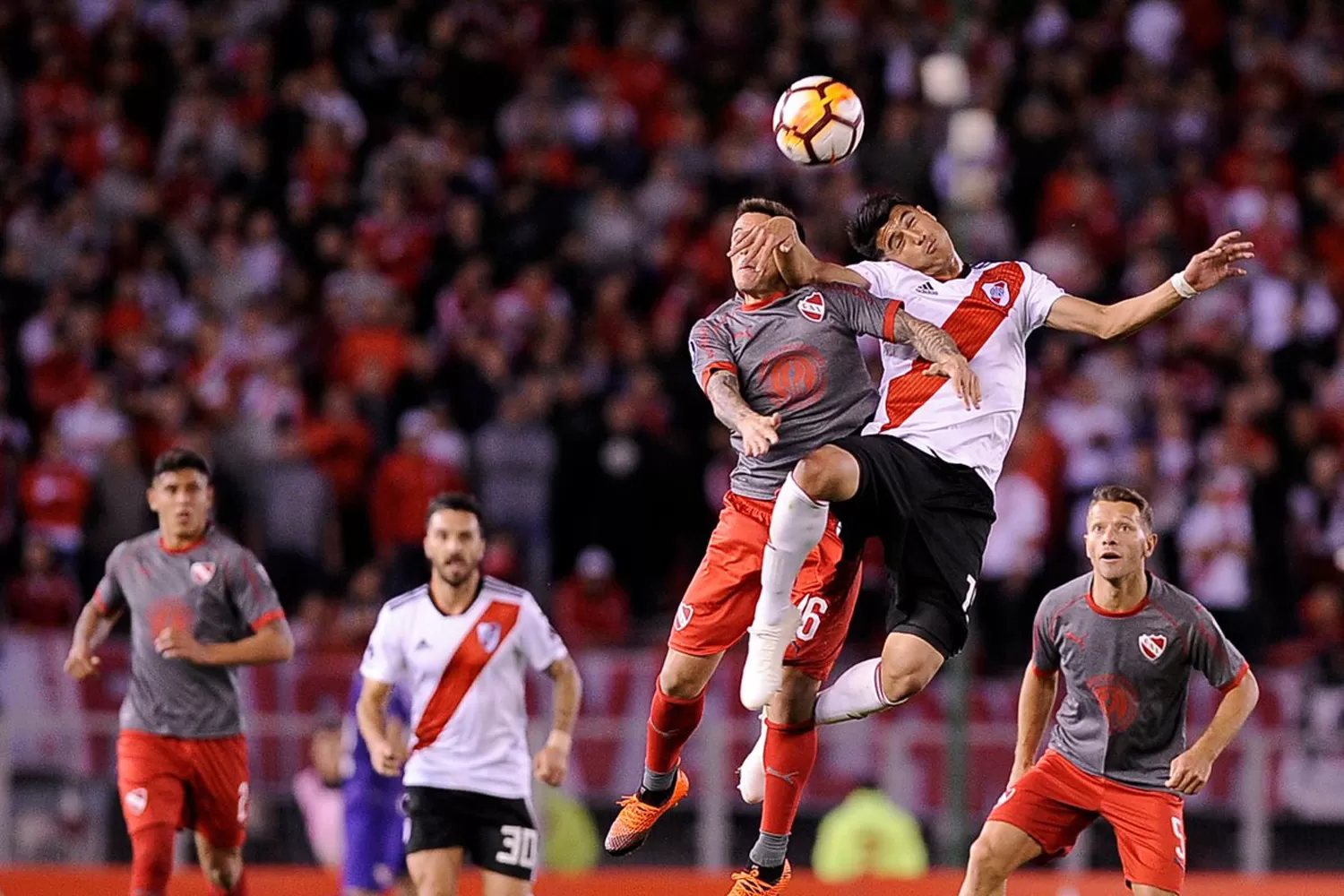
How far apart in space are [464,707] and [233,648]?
1.18 metres

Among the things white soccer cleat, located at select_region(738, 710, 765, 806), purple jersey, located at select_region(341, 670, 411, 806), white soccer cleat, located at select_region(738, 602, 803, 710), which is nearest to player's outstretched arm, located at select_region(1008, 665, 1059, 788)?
white soccer cleat, located at select_region(738, 710, 765, 806)

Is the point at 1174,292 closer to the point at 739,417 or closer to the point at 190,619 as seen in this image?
the point at 739,417

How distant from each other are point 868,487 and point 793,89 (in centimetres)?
182

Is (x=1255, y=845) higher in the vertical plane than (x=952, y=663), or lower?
lower

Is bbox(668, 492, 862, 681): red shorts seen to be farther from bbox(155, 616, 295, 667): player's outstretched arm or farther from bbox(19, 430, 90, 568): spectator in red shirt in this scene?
bbox(19, 430, 90, 568): spectator in red shirt

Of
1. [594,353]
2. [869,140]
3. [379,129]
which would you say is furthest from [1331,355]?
[379,129]

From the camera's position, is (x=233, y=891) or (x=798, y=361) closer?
(x=798, y=361)

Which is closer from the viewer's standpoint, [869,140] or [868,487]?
[868,487]

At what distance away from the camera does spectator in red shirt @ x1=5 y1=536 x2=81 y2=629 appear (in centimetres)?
1549

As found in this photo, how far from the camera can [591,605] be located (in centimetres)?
1596

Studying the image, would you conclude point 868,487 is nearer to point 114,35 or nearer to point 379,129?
point 379,129

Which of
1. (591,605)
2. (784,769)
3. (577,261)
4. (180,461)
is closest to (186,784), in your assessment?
→ (180,461)

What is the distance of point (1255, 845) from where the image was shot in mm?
14703

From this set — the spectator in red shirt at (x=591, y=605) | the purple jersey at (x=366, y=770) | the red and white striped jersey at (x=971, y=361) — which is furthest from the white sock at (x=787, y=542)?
the spectator in red shirt at (x=591, y=605)
